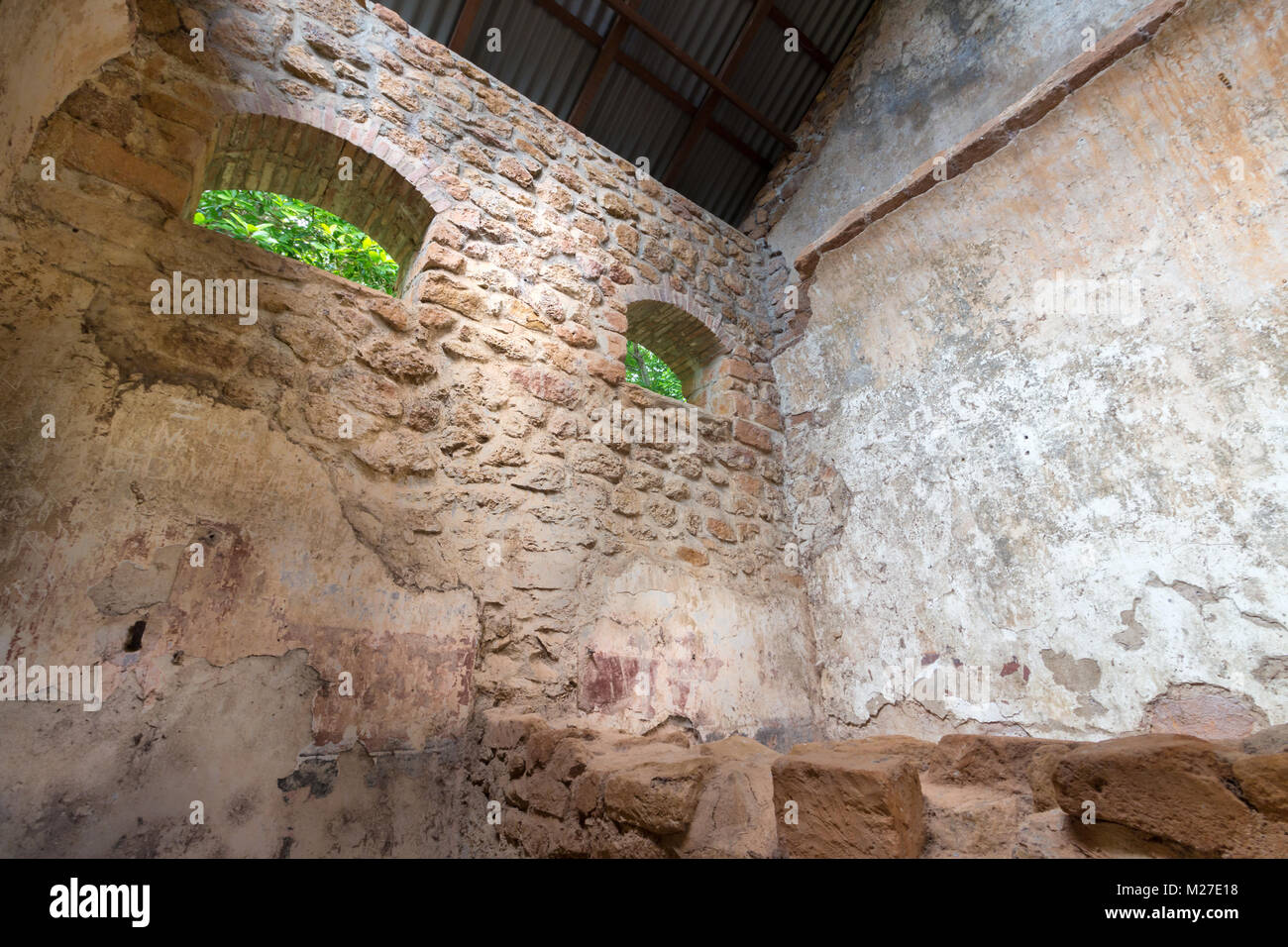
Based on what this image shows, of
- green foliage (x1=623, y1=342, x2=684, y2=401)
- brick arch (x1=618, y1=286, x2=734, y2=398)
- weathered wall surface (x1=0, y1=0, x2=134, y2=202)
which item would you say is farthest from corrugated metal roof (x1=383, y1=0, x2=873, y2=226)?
green foliage (x1=623, y1=342, x2=684, y2=401)

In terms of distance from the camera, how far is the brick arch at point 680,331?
11.8 ft

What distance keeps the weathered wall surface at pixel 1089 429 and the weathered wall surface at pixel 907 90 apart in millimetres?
227

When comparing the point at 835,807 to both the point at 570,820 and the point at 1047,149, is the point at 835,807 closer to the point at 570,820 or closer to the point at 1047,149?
the point at 570,820

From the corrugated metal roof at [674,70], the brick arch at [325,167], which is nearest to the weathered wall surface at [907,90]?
the corrugated metal roof at [674,70]

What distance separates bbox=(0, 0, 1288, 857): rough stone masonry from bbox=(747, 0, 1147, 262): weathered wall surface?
0.16 ft

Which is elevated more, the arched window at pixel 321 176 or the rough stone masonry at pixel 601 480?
the arched window at pixel 321 176

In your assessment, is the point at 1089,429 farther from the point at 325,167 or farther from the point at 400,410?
the point at 325,167

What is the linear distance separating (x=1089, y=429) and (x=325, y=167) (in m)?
3.40

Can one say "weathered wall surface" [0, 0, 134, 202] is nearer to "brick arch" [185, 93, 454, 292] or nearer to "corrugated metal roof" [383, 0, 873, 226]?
"brick arch" [185, 93, 454, 292]

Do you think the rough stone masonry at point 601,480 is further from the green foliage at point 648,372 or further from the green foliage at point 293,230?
the green foliage at point 648,372

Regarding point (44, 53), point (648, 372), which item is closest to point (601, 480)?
point (44, 53)

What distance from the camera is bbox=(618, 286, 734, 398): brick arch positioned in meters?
3.59
